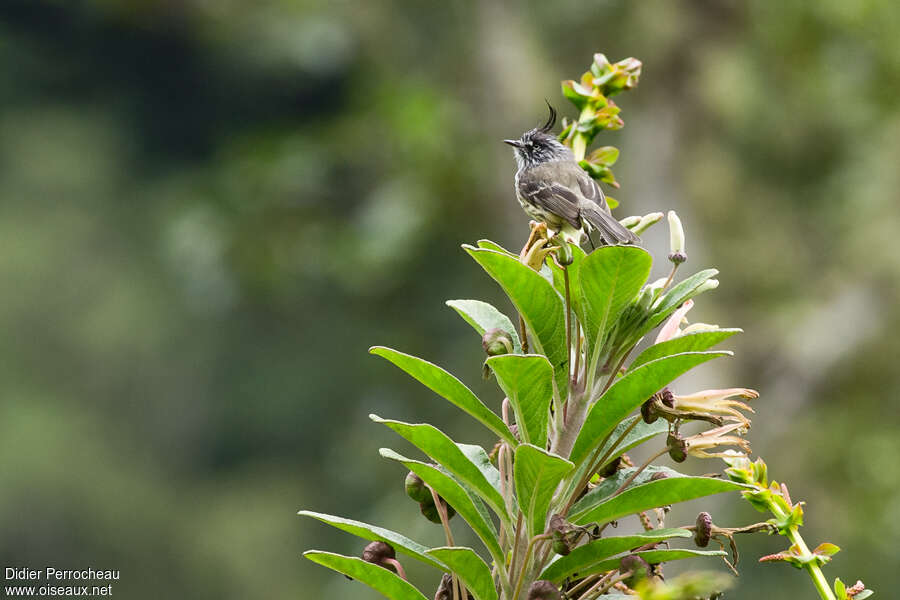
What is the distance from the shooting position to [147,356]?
591 inches

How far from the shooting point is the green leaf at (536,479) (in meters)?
0.84

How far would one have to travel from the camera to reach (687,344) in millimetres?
934

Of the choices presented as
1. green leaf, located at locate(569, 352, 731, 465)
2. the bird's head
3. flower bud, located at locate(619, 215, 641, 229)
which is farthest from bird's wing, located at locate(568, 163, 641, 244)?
green leaf, located at locate(569, 352, 731, 465)

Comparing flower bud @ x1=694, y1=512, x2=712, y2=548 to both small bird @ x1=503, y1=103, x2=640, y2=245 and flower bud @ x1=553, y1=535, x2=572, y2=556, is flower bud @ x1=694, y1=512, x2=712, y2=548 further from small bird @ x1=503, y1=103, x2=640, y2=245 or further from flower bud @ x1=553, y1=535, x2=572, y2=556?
small bird @ x1=503, y1=103, x2=640, y2=245

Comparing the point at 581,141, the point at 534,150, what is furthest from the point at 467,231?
the point at 581,141

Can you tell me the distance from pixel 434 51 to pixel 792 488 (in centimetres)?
372

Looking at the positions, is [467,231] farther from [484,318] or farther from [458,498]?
[458,498]

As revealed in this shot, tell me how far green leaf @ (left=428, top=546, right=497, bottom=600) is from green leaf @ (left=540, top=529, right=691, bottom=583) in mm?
50

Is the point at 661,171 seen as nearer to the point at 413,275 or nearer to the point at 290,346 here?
the point at 413,275

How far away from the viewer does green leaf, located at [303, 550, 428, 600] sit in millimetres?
917

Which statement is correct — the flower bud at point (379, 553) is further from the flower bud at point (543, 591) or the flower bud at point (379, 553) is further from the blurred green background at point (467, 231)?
the blurred green background at point (467, 231)

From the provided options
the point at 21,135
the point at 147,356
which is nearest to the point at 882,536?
the point at 147,356

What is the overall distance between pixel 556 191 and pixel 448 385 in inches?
45.7

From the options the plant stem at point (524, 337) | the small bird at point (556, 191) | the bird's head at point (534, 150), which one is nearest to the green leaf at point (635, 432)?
the plant stem at point (524, 337)
